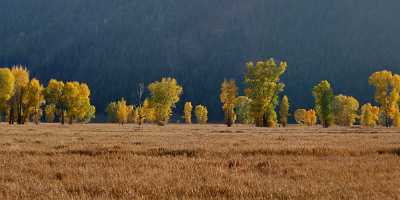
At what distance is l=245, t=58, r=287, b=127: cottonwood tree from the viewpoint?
76.1 meters

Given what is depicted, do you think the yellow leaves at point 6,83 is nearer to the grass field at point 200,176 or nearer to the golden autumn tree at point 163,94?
the golden autumn tree at point 163,94

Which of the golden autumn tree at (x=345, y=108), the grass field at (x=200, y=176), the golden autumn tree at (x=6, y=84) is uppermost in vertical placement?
the golden autumn tree at (x=6, y=84)

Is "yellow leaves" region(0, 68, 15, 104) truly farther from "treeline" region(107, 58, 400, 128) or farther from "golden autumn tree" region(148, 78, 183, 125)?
"golden autumn tree" region(148, 78, 183, 125)

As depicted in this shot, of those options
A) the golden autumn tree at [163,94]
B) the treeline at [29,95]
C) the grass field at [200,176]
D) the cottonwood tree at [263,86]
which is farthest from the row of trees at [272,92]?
the grass field at [200,176]

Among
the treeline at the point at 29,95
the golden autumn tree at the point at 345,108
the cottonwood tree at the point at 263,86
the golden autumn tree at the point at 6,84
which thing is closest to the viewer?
the cottonwood tree at the point at 263,86

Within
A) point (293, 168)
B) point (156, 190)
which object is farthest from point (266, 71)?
point (156, 190)

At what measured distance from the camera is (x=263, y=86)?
3002 inches

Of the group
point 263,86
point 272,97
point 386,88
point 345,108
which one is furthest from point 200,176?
point 345,108

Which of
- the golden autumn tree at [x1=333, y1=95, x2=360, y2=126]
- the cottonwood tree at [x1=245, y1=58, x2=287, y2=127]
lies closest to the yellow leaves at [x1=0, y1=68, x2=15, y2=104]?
the cottonwood tree at [x1=245, y1=58, x2=287, y2=127]

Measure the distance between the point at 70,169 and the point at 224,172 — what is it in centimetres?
495

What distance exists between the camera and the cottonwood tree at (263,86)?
7612 centimetres

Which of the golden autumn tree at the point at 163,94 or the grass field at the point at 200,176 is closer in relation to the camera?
the grass field at the point at 200,176

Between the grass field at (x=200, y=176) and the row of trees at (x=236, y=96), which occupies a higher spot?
the row of trees at (x=236, y=96)

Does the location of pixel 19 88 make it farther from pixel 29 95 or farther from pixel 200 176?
pixel 200 176
